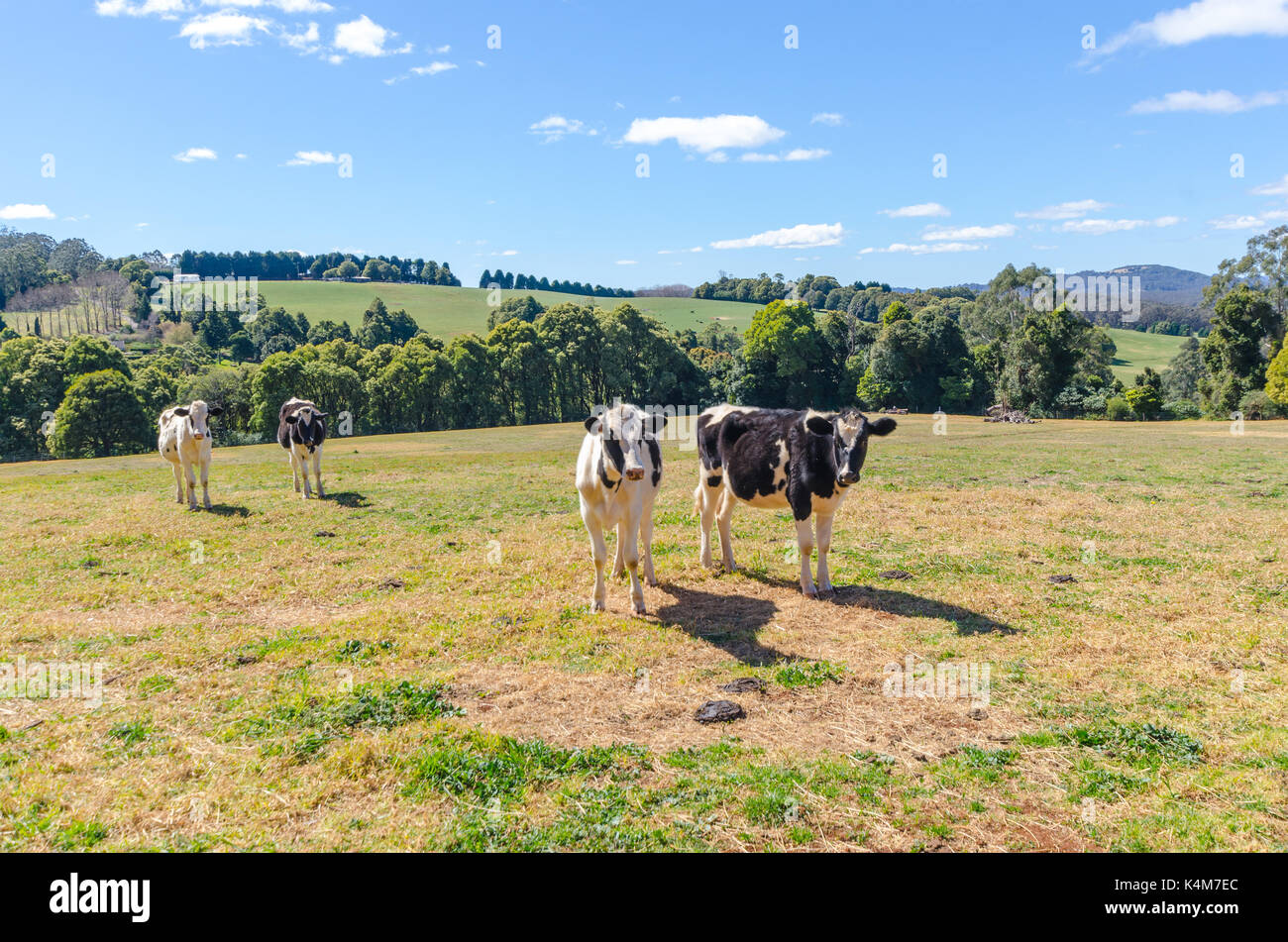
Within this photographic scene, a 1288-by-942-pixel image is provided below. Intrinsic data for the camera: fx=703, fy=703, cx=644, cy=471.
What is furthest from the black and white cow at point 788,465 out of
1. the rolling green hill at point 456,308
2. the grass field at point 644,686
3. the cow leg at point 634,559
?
the rolling green hill at point 456,308

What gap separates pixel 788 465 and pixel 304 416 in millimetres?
13739

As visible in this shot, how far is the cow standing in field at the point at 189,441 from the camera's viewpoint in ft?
54.3

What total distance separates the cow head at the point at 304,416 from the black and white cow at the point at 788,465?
462 inches

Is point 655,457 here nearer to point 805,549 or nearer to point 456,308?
point 805,549

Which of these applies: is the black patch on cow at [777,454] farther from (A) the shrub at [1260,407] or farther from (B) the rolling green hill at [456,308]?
(B) the rolling green hill at [456,308]

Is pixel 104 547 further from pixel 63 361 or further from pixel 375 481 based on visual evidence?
pixel 63 361

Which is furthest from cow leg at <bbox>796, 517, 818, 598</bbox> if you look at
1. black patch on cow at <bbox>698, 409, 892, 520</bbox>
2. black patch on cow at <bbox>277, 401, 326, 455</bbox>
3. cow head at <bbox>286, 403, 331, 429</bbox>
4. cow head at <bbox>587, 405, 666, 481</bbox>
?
cow head at <bbox>286, 403, 331, 429</bbox>

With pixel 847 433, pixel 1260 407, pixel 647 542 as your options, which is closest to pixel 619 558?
pixel 647 542

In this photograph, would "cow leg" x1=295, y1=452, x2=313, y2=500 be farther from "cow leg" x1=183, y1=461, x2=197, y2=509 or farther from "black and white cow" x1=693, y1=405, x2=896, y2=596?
"black and white cow" x1=693, y1=405, x2=896, y2=596

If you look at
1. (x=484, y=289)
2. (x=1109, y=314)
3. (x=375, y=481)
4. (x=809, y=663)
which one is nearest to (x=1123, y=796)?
(x=809, y=663)

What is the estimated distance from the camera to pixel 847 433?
9945mm

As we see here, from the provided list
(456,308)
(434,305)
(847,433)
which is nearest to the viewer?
(847,433)
